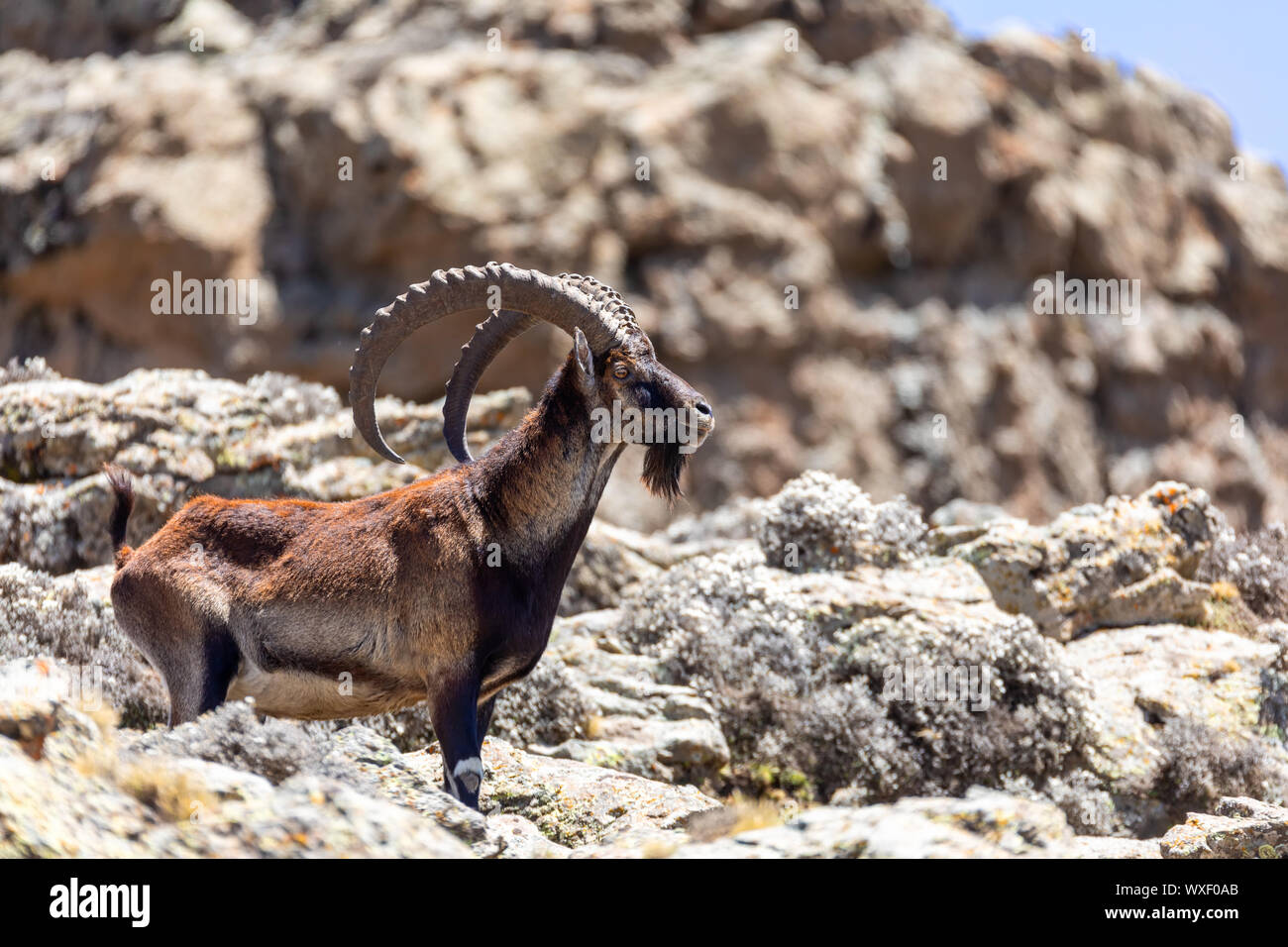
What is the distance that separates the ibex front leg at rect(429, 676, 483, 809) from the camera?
6.15 metres

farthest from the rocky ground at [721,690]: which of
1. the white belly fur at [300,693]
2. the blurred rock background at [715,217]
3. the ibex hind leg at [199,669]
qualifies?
the blurred rock background at [715,217]

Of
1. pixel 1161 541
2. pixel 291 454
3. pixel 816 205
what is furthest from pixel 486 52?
pixel 1161 541

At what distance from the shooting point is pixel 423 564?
6.51 m

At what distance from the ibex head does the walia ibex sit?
0.03 ft

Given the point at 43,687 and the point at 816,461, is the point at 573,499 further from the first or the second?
the point at 816,461

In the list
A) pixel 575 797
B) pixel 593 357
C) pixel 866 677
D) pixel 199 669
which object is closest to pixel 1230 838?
pixel 866 677

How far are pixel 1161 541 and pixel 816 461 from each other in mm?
16485

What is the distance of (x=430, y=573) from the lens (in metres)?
6.47

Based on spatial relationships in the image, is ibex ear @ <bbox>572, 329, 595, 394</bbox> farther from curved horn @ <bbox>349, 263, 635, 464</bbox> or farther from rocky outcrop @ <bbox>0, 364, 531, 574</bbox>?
rocky outcrop @ <bbox>0, 364, 531, 574</bbox>

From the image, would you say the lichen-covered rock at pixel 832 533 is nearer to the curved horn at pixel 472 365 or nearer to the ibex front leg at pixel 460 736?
the curved horn at pixel 472 365

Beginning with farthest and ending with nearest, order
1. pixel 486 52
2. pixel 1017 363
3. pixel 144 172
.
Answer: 1. pixel 1017 363
2. pixel 486 52
3. pixel 144 172

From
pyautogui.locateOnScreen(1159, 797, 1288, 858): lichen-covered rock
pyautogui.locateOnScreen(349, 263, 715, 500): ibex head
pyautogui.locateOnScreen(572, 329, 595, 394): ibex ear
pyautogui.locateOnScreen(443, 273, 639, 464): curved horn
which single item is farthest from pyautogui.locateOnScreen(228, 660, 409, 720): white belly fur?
pyautogui.locateOnScreen(1159, 797, 1288, 858): lichen-covered rock

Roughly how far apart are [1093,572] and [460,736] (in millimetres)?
6263

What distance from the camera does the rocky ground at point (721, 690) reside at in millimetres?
4410
